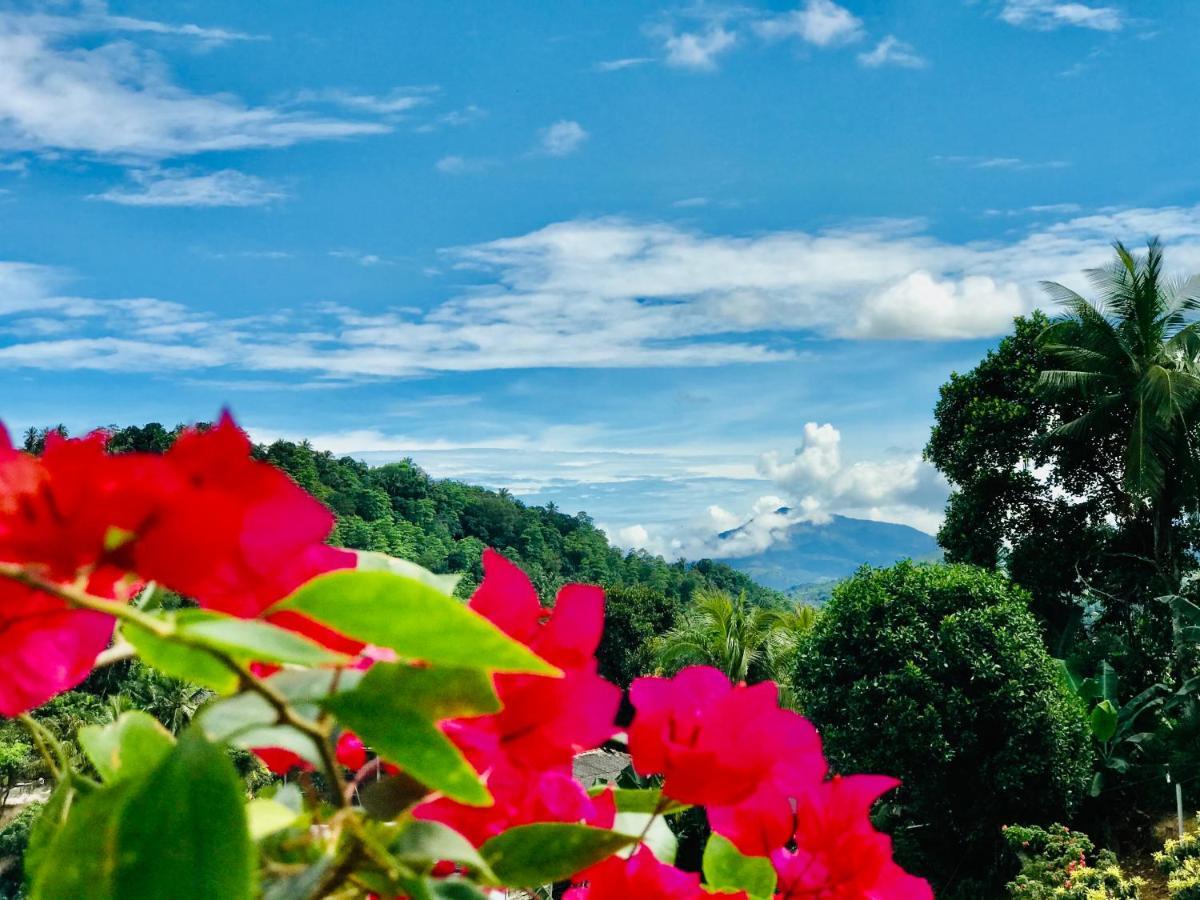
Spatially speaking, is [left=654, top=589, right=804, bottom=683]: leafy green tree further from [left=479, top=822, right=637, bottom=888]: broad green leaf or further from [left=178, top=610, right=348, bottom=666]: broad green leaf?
[left=178, top=610, right=348, bottom=666]: broad green leaf

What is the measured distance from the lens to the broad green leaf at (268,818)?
0.33 metres

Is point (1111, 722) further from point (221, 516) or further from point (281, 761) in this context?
point (221, 516)

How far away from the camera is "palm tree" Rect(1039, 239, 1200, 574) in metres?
9.85

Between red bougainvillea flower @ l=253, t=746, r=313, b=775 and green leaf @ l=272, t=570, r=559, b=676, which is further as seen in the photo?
red bougainvillea flower @ l=253, t=746, r=313, b=775

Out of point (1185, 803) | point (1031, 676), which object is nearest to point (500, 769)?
point (1031, 676)

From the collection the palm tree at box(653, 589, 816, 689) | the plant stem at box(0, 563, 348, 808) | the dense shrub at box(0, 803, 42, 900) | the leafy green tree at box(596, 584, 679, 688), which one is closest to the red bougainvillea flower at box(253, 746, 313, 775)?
the plant stem at box(0, 563, 348, 808)

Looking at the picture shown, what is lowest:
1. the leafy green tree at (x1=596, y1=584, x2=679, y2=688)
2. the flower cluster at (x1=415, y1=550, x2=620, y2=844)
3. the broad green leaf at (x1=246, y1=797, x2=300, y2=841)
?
the leafy green tree at (x1=596, y1=584, x2=679, y2=688)

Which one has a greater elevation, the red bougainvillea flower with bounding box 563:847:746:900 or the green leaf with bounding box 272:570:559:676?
the green leaf with bounding box 272:570:559:676

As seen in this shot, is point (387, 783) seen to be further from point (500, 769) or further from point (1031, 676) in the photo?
point (1031, 676)

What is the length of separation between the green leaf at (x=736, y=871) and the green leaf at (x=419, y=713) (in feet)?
0.70

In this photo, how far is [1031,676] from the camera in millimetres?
6324

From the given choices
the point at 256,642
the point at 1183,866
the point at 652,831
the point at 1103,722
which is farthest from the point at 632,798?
the point at 1103,722

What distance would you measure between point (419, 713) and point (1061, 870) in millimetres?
6312

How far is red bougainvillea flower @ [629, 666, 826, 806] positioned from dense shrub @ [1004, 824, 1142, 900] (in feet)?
18.0
